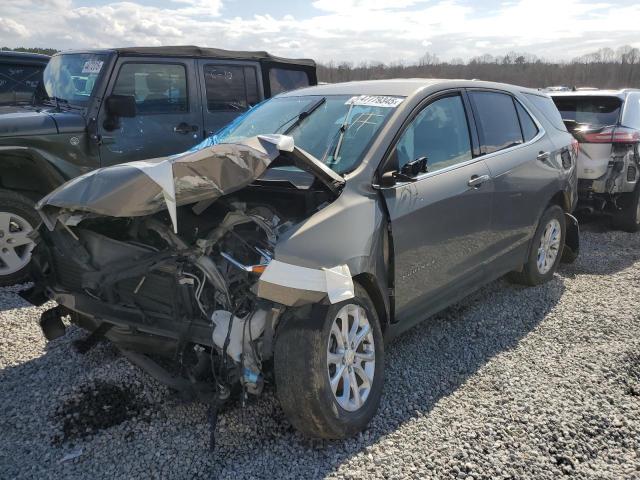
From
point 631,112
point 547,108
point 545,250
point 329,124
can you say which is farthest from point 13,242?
point 631,112

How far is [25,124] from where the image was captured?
518 cm

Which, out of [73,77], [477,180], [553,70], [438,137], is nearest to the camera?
[438,137]

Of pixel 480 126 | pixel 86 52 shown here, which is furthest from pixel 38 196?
pixel 480 126

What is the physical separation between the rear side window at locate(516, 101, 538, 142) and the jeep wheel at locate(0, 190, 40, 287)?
14.7ft

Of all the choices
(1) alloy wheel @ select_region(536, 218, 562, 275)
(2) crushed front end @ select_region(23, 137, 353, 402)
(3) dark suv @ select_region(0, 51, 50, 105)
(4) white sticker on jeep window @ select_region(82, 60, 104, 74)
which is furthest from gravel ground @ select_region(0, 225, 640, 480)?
(3) dark suv @ select_region(0, 51, 50, 105)

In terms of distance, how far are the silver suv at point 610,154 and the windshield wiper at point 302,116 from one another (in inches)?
159

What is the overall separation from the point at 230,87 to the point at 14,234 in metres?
2.92

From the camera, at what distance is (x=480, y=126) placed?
4246mm

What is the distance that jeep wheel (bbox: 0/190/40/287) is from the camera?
5.23 m

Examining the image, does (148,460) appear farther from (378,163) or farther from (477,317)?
(477,317)

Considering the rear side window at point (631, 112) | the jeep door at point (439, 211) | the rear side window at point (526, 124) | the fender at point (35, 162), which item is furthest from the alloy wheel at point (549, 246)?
the fender at point (35, 162)

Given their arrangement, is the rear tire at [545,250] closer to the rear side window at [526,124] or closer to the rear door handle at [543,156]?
the rear door handle at [543,156]

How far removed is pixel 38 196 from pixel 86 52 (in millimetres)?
1644

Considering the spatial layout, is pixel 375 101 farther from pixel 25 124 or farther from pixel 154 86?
pixel 25 124
